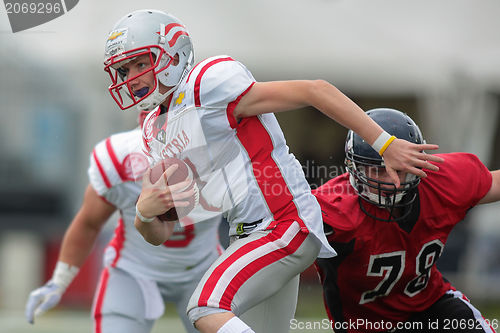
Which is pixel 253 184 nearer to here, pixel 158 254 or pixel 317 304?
pixel 158 254

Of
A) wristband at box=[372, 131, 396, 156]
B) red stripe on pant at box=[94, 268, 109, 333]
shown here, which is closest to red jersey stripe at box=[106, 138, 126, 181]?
red stripe on pant at box=[94, 268, 109, 333]

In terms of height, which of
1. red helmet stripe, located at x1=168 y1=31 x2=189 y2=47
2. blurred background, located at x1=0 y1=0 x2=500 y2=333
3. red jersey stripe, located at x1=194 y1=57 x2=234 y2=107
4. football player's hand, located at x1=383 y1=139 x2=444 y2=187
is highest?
red helmet stripe, located at x1=168 y1=31 x2=189 y2=47

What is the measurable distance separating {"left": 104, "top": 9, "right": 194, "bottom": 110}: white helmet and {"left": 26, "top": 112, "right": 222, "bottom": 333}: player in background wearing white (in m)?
0.86

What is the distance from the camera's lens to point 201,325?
2.56 metres

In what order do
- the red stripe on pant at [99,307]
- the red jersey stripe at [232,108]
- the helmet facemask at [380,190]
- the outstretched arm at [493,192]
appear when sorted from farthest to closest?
1. the red stripe on pant at [99,307]
2. the outstretched arm at [493,192]
3. the helmet facemask at [380,190]
4. the red jersey stripe at [232,108]

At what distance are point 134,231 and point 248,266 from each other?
138cm

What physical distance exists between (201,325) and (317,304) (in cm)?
597

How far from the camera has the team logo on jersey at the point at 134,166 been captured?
144 inches

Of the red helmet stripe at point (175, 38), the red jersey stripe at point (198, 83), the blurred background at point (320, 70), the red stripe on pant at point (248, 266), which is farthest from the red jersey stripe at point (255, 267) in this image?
the blurred background at point (320, 70)

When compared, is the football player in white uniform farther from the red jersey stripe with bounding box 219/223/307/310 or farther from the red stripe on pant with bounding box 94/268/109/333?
the red stripe on pant with bounding box 94/268/109/333

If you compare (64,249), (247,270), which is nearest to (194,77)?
(247,270)

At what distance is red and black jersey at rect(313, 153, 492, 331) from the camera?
10.1 feet

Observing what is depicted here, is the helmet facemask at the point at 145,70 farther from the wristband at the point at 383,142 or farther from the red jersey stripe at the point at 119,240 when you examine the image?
the red jersey stripe at the point at 119,240

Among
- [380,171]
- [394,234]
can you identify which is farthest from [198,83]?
[394,234]
